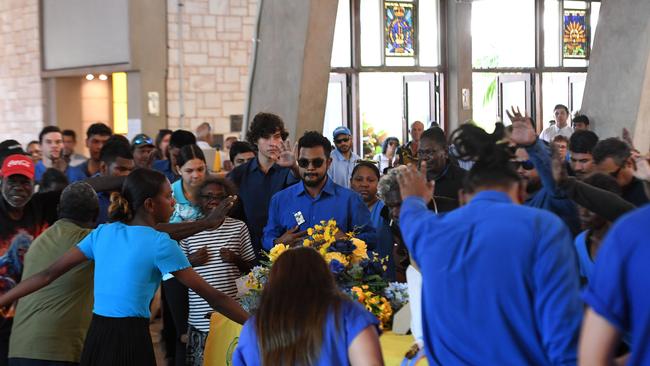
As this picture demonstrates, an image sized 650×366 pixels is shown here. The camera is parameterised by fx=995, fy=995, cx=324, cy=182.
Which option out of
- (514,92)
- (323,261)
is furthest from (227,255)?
(514,92)

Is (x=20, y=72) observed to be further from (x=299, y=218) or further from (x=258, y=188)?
(x=299, y=218)

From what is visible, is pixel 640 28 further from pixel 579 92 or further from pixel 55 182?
pixel 579 92

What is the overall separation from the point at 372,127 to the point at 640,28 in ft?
25.7

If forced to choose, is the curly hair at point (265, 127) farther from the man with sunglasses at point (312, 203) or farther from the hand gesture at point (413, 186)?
the hand gesture at point (413, 186)

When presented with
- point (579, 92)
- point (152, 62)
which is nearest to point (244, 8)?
point (152, 62)

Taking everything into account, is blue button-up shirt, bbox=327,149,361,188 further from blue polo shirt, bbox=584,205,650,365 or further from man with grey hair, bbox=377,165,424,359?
blue polo shirt, bbox=584,205,650,365

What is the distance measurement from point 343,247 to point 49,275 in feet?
4.91

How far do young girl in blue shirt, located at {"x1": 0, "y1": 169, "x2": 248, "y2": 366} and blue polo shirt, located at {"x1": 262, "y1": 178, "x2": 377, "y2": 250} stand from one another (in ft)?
5.11

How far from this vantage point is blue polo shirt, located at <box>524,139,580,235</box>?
12.6 ft

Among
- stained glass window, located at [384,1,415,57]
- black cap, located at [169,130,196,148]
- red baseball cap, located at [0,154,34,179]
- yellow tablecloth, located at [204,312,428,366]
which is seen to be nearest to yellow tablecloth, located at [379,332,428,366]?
yellow tablecloth, located at [204,312,428,366]

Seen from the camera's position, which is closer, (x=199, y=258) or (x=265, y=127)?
(x=199, y=258)

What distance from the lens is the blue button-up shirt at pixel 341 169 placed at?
10.8 meters

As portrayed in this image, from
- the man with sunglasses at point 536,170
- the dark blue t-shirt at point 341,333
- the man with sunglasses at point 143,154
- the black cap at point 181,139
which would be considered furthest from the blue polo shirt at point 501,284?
the man with sunglasses at point 143,154

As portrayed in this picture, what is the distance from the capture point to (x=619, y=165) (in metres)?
6.22
